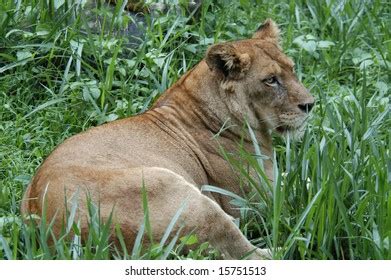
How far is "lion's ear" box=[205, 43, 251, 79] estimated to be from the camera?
6.48m

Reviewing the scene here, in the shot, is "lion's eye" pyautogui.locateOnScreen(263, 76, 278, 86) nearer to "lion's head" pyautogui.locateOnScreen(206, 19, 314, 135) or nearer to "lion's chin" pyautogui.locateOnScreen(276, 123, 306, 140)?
"lion's head" pyautogui.locateOnScreen(206, 19, 314, 135)

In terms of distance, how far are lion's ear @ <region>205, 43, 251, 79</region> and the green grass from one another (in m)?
0.53

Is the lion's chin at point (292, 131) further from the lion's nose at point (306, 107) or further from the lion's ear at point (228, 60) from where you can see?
the lion's ear at point (228, 60)

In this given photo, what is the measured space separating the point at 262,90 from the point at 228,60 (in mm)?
284

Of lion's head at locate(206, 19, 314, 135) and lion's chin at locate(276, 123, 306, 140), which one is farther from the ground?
lion's head at locate(206, 19, 314, 135)

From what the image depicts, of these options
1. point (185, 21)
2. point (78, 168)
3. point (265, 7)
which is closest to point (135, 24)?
point (185, 21)

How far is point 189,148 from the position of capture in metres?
6.49

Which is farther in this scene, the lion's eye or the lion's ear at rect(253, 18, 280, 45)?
the lion's ear at rect(253, 18, 280, 45)

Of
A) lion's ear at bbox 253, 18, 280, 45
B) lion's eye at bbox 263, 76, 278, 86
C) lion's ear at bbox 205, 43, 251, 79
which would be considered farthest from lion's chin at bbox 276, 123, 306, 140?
lion's ear at bbox 253, 18, 280, 45

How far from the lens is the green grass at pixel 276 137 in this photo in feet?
17.7

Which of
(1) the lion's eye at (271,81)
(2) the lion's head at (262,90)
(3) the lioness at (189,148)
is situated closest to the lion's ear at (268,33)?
(3) the lioness at (189,148)

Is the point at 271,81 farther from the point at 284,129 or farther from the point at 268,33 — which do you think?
the point at 268,33

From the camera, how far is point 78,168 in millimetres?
5691
